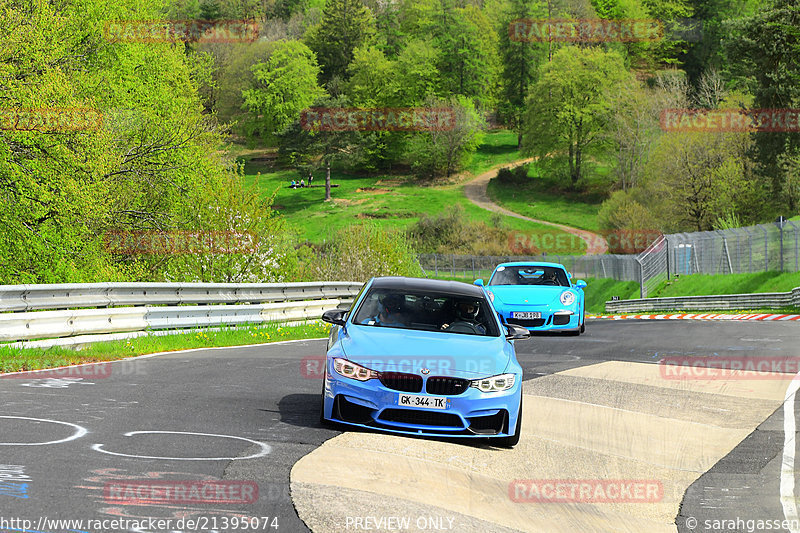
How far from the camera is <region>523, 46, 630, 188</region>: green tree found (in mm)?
110688

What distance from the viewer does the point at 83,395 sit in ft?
32.3

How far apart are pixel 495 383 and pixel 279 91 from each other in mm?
132147

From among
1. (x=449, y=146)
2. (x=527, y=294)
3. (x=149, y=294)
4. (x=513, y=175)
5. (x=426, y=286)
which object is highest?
(x=426, y=286)

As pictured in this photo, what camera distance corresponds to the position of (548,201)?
105188 millimetres

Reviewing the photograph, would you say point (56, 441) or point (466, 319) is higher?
point (466, 319)

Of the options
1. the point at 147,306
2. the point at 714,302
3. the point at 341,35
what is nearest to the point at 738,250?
the point at 714,302

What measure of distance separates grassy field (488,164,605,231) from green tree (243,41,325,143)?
36.3m

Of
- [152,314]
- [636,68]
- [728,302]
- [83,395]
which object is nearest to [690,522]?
[83,395]

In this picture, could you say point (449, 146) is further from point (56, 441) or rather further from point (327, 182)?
point (56, 441)

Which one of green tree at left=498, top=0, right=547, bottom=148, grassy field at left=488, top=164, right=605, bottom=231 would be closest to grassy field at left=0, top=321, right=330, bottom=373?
grassy field at left=488, top=164, right=605, bottom=231

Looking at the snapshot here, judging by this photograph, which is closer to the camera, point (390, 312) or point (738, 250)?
point (390, 312)

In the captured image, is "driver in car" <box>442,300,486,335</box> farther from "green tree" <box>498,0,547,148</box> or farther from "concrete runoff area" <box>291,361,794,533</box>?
"green tree" <box>498,0,547,148</box>

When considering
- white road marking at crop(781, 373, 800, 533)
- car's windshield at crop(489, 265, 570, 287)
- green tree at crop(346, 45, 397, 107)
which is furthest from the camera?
green tree at crop(346, 45, 397, 107)

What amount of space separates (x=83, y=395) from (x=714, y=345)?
1352 cm
